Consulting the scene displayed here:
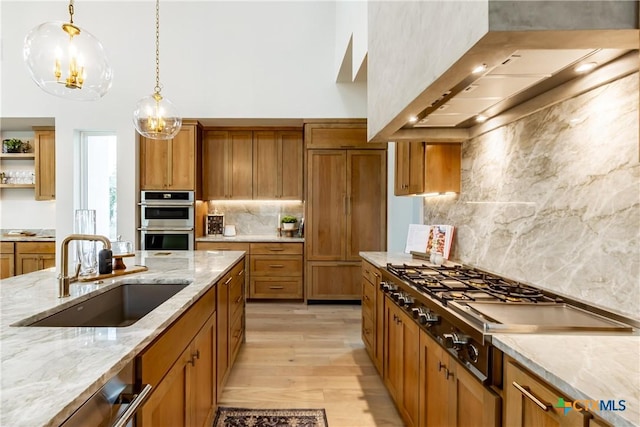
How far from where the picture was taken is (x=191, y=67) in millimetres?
4797

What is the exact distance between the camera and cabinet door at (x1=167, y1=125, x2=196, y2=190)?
15.9 feet

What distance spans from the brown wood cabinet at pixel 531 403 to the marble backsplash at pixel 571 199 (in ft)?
2.06

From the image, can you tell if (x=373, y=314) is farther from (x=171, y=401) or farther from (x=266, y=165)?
(x=266, y=165)

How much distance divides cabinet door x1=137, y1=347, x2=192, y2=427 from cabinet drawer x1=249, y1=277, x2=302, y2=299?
134 inches

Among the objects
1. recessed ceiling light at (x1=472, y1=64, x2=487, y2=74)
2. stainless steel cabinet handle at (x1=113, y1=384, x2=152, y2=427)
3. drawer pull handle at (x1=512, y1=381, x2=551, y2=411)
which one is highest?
recessed ceiling light at (x1=472, y1=64, x2=487, y2=74)

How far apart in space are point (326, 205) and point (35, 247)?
431 centimetres

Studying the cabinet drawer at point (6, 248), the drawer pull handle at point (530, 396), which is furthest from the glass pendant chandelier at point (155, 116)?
the cabinet drawer at point (6, 248)

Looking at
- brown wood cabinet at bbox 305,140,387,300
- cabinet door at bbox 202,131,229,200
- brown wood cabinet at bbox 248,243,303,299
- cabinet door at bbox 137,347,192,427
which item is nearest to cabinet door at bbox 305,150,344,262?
brown wood cabinet at bbox 305,140,387,300

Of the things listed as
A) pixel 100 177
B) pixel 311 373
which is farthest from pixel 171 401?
pixel 100 177

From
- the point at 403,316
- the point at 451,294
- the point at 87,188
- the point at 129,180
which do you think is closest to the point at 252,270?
the point at 129,180

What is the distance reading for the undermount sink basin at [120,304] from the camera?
1.60 meters

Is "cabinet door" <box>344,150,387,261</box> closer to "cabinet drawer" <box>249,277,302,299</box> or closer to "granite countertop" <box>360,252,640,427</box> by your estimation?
"cabinet drawer" <box>249,277,302,299</box>

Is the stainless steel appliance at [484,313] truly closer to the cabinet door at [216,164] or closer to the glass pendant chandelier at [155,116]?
the glass pendant chandelier at [155,116]

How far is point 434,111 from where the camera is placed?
6.34 ft
